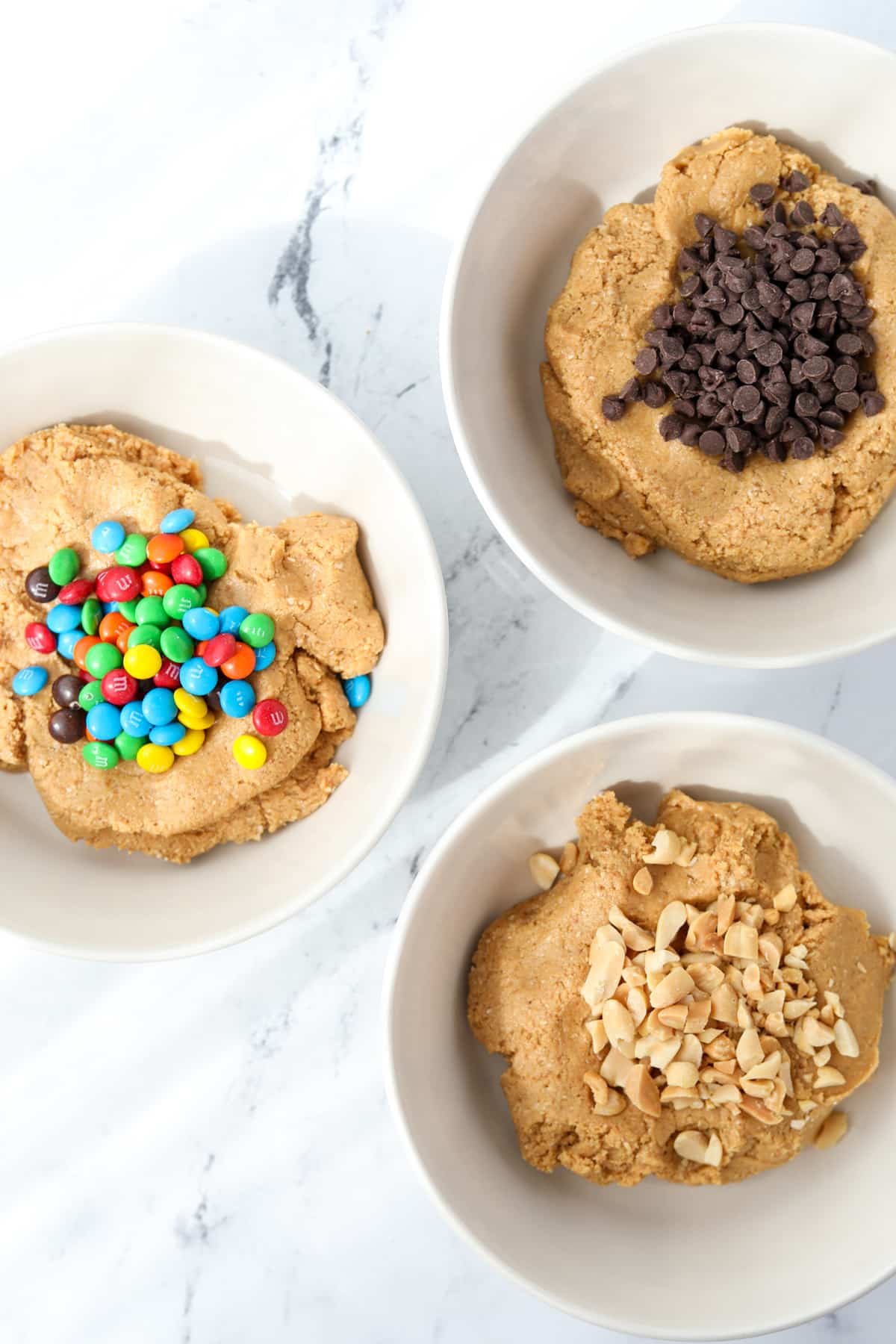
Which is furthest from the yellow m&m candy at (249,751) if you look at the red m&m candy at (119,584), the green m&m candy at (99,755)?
the red m&m candy at (119,584)

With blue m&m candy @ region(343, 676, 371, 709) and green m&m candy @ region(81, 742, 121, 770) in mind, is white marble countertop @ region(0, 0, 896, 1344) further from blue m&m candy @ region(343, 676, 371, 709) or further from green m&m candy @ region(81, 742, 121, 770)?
green m&m candy @ region(81, 742, 121, 770)

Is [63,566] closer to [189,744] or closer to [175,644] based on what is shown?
[175,644]

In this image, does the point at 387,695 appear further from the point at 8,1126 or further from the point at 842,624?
the point at 8,1126

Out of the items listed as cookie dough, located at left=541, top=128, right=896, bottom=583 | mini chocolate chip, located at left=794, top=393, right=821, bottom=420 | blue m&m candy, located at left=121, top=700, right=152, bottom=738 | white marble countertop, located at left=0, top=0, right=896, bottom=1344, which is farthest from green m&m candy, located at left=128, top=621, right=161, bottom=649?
mini chocolate chip, located at left=794, top=393, right=821, bottom=420

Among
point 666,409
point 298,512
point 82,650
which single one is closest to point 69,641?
point 82,650

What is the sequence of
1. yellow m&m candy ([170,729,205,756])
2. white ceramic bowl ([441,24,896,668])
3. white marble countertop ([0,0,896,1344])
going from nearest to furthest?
white ceramic bowl ([441,24,896,668]) < yellow m&m candy ([170,729,205,756]) < white marble countertop ([0,0,896,1344])

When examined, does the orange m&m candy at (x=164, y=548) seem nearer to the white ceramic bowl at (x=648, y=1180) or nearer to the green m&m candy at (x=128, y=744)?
the green m&m candy at (x=128, y=744)
